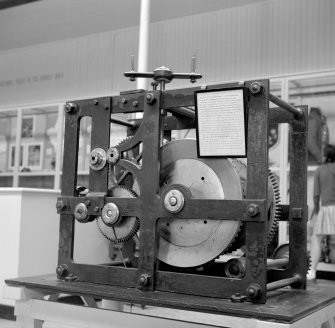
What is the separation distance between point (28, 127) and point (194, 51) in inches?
104

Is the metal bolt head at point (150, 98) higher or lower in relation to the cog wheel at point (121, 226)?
higher

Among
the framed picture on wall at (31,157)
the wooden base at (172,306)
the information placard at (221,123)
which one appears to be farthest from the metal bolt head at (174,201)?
the framed picture on wall at (31,157)

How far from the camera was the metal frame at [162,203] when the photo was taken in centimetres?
132

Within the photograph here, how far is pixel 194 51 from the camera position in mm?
6051

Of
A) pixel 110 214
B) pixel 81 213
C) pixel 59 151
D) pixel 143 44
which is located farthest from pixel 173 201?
pixel 59 151

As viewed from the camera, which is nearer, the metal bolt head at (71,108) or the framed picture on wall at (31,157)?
the metal bolt head at (71,108)

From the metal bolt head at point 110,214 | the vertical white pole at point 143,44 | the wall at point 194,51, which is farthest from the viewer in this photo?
the wall at point 194,51

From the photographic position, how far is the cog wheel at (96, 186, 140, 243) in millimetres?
1525

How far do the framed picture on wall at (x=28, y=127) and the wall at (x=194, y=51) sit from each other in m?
0.30

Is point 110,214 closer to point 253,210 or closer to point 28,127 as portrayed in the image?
point 253,210

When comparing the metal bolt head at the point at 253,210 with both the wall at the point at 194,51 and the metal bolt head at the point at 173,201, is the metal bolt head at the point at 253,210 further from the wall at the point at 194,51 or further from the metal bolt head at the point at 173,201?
the wall at the point at 194,51

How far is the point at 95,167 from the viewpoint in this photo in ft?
5.25

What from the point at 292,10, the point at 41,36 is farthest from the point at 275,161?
the point at 41,36

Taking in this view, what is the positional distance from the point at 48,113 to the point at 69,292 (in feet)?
19.2
